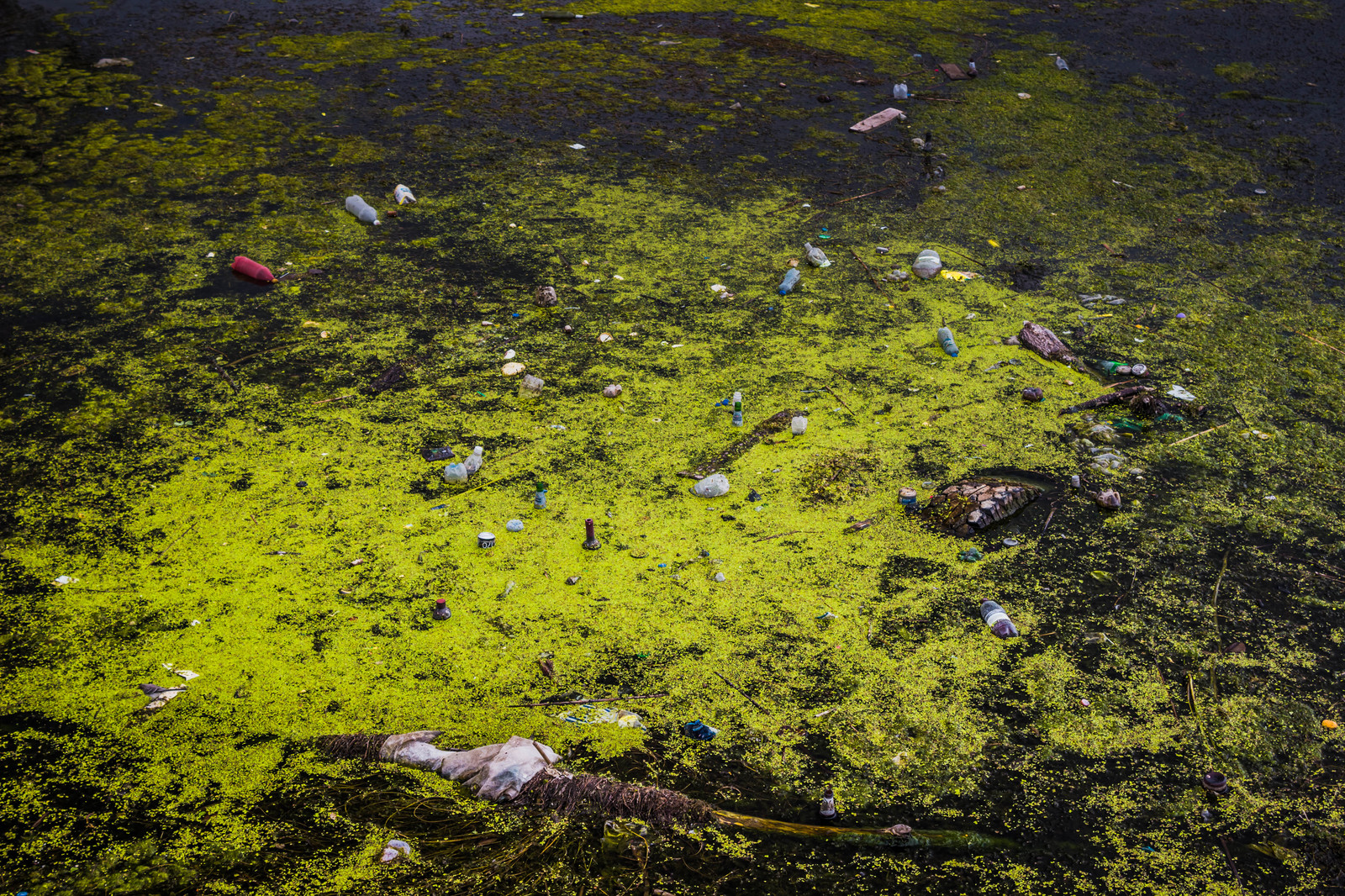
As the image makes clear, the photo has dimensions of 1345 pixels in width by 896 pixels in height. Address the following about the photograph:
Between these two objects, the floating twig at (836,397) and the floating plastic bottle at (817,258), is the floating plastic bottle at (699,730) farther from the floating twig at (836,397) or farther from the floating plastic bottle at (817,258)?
the floating plastic bottle at (817,258)

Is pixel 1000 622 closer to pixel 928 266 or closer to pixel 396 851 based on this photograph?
pixel 396 851

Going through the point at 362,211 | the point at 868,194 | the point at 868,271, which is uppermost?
the point at 362,211

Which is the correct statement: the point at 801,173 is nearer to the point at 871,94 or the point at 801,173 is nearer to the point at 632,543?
the point at 871,94

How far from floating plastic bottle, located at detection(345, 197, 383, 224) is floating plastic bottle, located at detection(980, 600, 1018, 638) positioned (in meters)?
2.91

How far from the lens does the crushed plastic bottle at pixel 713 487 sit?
239 centimetres

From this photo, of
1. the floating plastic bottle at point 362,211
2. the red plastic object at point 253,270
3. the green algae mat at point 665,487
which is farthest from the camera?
the floating plastic bottle at point 362,211

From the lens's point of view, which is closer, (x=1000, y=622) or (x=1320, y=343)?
(x=1000, y=622)

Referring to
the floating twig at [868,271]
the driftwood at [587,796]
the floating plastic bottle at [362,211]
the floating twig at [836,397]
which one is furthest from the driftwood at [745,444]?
the floating plastic bottle at [362,211]

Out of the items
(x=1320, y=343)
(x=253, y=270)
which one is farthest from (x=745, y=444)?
(x=1320, y=343)

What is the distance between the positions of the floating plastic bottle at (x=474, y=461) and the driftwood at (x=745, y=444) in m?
0.59

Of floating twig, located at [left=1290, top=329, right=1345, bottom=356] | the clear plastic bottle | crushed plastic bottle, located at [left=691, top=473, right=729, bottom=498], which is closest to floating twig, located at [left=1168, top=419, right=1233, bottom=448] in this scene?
floating twig, located at [left=1290, top=329, right=1345, bottom=356]

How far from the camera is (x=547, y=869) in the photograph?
1.53 metres

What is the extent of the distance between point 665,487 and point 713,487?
0.47 ft

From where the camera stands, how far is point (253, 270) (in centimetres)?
320
